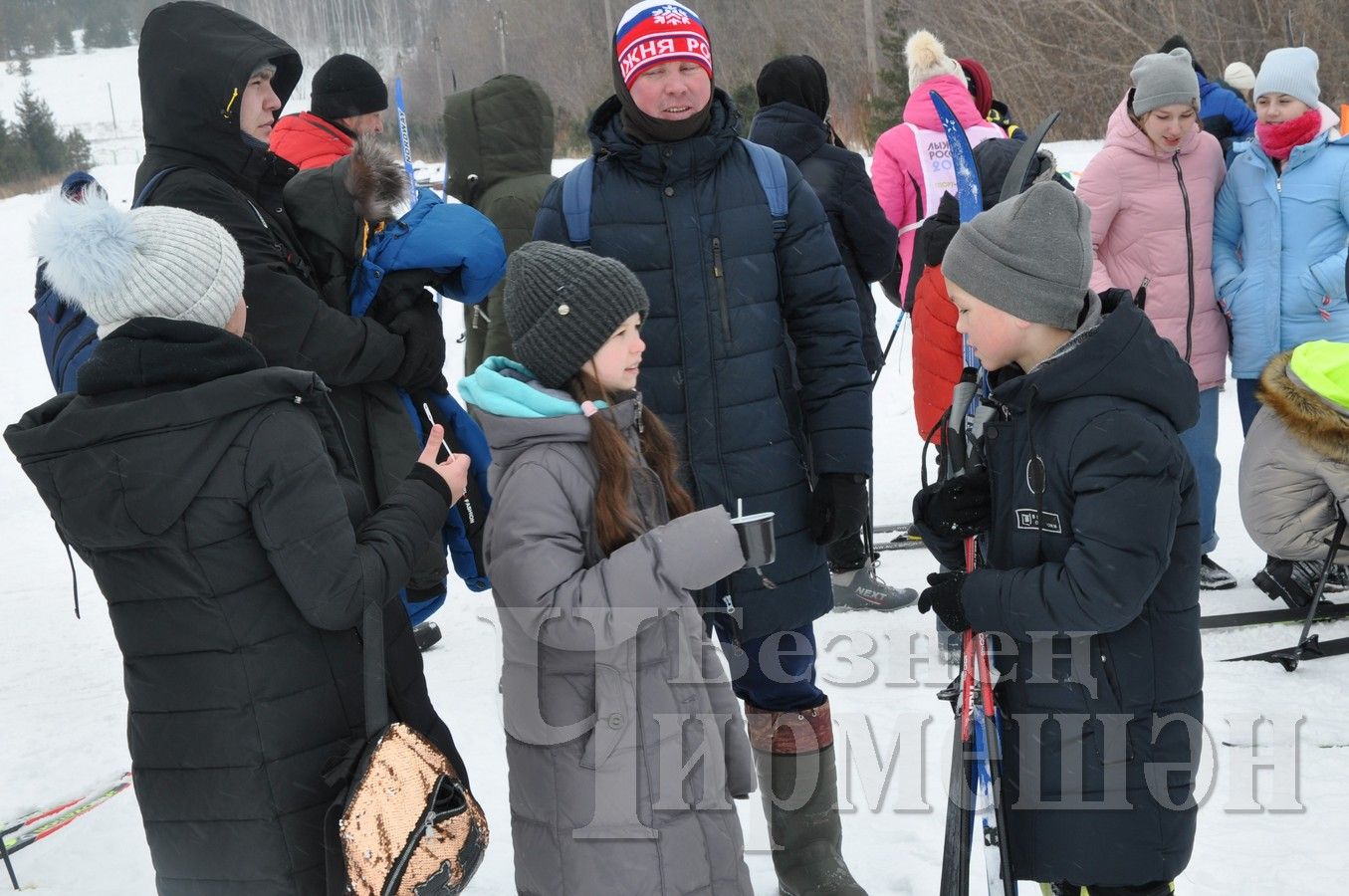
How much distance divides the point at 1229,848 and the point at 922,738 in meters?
0.90

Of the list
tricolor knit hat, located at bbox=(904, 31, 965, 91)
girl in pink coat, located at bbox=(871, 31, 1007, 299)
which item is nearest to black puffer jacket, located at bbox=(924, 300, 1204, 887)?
girl in pink coat, located at bbox=(871, 31, 1007, 299)

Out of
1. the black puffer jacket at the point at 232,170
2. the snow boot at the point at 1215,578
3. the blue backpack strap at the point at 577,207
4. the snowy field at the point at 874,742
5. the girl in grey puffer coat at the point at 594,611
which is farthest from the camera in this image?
the snow boot at the point at 1215,578

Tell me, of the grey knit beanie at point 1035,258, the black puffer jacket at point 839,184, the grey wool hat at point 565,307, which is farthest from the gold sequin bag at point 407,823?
the black puffer jacket at point 839,184

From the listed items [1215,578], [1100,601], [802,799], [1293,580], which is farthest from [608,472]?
[1215,578]

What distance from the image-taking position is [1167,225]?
461 cm

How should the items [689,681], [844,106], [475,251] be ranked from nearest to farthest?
[689,681] < [475,251] < [844,106]

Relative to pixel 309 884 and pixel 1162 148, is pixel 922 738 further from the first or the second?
pixel 1162 148

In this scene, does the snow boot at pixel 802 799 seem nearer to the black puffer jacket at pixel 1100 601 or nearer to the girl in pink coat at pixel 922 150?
the black puffer jacket at pixel 1100 601

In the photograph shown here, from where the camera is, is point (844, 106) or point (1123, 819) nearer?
point (1123, 819)

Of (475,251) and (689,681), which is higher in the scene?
(475,251)

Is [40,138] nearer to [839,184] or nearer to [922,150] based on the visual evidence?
[922,150]

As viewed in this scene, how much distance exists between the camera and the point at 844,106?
2750 cm

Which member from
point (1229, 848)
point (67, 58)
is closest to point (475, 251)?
point (1229, 848)

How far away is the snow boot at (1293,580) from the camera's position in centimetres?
419
